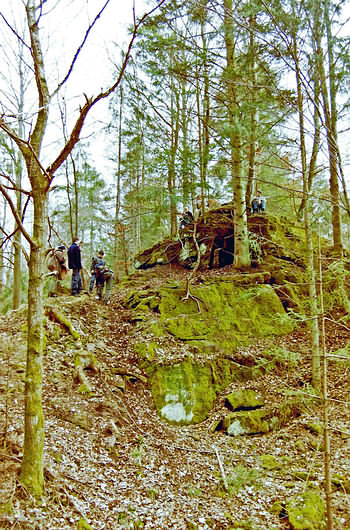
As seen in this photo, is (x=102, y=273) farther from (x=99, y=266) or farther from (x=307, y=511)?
(x=307, y=511)

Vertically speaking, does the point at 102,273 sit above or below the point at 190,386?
above

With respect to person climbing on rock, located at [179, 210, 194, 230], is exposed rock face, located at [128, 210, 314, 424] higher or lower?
lower

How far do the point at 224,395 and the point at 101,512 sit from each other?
419 centimetres

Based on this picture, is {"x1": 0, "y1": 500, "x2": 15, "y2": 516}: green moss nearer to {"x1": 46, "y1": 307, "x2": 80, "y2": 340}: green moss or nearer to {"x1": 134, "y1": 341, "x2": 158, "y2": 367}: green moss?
{"x1": 46, "y1": 307, "x2": 80, "y2": 340}: green moss

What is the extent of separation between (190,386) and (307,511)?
11.6 ft

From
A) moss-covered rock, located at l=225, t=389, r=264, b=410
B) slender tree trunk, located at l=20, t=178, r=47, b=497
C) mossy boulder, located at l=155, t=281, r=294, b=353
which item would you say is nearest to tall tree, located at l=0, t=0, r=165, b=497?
slender tree trunk, located at l=20, t=178, r=47, b=497

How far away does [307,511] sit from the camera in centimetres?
449

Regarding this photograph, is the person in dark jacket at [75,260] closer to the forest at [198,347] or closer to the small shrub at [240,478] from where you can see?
the forest at [198,347]

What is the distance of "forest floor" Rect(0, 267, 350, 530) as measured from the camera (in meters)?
4.07

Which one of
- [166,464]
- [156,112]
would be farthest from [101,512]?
[156,112]

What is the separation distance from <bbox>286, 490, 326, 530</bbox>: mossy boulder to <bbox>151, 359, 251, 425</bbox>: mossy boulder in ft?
9.31

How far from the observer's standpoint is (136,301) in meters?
10.5

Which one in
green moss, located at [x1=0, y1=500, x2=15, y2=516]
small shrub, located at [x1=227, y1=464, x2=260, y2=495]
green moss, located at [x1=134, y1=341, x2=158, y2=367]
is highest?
green moss, located at [x1=134, y1=341, x2=158, y2=367]

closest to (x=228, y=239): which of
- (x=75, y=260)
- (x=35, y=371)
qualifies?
(x=75, y=260)
